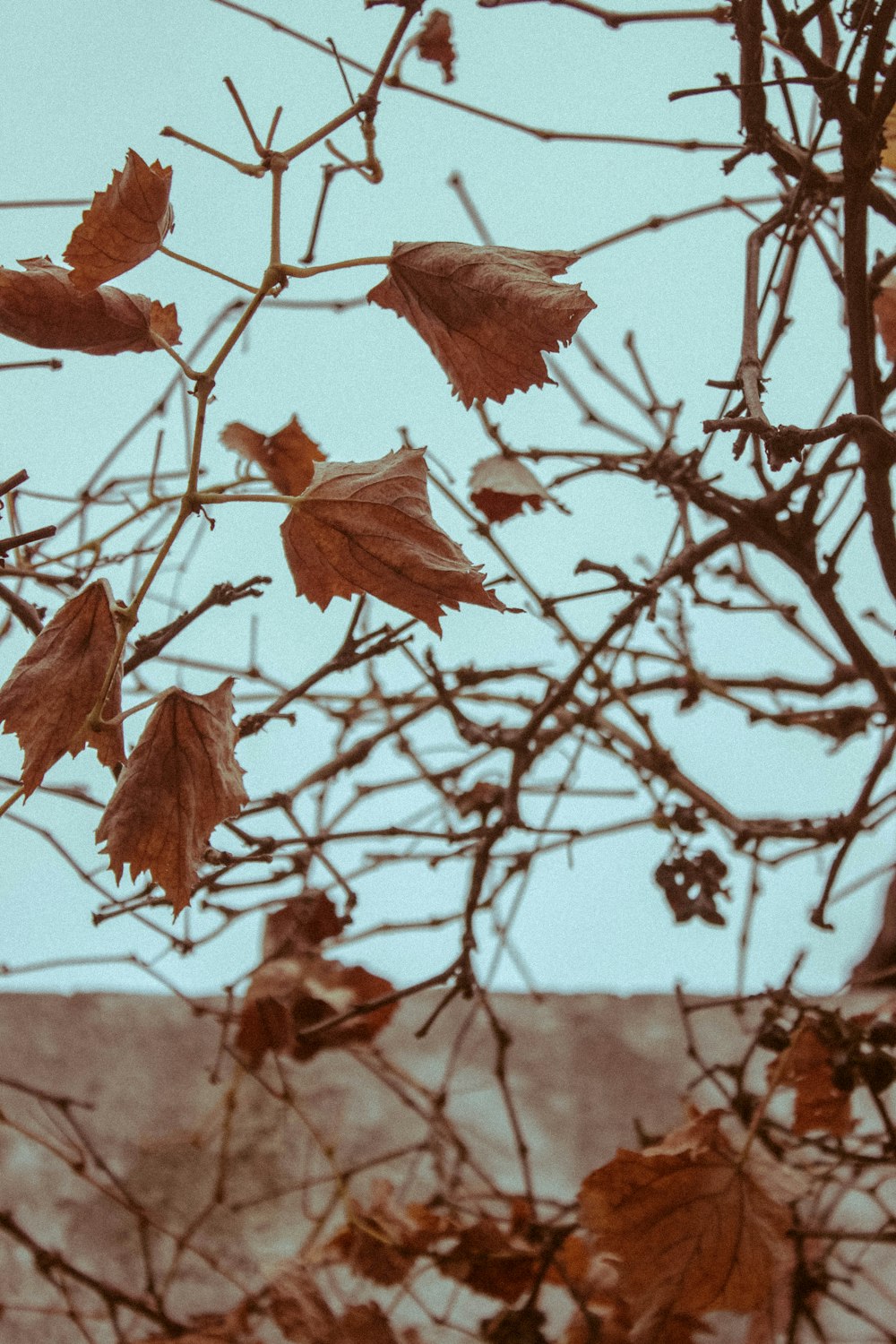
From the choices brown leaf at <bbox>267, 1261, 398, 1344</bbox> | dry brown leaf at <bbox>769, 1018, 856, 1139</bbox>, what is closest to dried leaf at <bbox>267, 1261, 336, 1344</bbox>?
brown leaf at <bbox>267, 1261, 398, 1344</bbox>

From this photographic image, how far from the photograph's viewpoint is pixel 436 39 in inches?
33.1

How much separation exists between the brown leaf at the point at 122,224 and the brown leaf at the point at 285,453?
226mm

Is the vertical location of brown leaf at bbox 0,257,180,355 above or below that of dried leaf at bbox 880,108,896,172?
below

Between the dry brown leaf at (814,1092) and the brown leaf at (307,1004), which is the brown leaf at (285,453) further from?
the dry brown leaf at (814,1092)

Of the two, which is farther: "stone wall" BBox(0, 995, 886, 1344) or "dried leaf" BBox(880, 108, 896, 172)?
"stone wall" BBox(0, 995, 886, 1344)

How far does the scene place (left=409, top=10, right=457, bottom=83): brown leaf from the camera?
0.84 m

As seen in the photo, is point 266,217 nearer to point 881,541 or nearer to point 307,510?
point 307,510

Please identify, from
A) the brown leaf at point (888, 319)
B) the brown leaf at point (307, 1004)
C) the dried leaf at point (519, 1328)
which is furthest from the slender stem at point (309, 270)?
the dried leaf at point (519, 1328)

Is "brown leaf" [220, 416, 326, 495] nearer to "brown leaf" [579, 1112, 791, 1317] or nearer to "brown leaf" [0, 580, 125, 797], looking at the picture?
"brown leaf" [0, 580, 125, 797]

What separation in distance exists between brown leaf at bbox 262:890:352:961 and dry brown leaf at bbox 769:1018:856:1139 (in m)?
0.36

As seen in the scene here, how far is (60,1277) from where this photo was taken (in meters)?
1.05

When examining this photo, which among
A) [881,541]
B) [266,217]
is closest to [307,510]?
[266,217]

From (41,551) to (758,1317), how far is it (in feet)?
2.77

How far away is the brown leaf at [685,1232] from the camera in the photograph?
82cm
